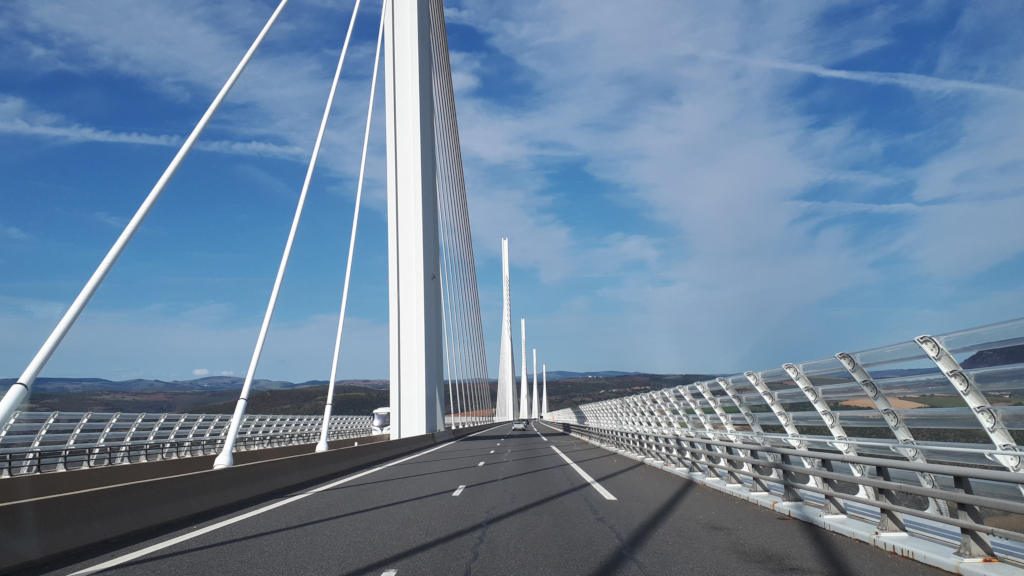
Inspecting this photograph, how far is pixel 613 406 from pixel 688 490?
18611mm

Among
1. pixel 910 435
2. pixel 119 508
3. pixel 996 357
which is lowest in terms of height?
pixel 119 508

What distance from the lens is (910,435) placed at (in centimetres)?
988

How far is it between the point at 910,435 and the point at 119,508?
30.5 ft

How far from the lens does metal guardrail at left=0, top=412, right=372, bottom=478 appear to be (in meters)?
23.9

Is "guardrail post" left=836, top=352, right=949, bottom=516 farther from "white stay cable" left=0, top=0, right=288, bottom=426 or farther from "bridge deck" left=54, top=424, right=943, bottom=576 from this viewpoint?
"white stay cable" left=0, top=0, right=288, bottom=426

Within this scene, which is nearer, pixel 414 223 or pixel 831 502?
pixel 831 502

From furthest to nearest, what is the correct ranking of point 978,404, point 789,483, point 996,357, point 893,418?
point 789,483
point 893,418
point 978,404
point 996,357

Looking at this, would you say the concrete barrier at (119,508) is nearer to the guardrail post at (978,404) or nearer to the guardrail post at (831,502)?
the guardrail post at (831,502)

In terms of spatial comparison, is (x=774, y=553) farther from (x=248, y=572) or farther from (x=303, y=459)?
(x=303, y=459)

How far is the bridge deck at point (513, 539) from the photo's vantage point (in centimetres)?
862

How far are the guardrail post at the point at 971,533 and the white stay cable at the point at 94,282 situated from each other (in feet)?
→ 31.0

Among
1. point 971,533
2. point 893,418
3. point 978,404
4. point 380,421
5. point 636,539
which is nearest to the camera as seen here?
point 971,533

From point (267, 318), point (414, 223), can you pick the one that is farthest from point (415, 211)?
point (267, 318)

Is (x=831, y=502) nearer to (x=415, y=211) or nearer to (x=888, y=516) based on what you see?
(x=888, y=516)
